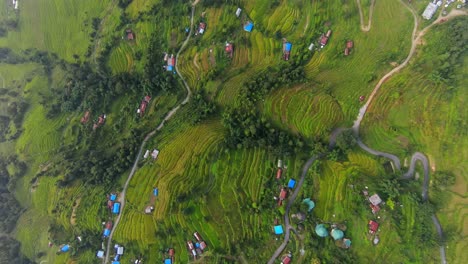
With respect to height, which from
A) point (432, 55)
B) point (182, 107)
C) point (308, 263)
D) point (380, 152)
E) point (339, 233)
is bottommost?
point (308, 263)

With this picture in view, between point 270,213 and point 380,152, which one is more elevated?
point 380,152

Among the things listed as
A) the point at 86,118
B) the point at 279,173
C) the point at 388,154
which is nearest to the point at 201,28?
the point at 86,118

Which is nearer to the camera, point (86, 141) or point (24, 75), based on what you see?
point (86, 141)

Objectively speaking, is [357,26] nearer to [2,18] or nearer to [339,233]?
[339,233]

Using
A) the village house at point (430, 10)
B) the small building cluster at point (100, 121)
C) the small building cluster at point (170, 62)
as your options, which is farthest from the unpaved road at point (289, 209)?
the small building cluster at point (100, 121)

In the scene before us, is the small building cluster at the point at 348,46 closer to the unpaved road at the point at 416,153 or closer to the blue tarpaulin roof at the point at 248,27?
Result: the unpaved road at the point at 416,153

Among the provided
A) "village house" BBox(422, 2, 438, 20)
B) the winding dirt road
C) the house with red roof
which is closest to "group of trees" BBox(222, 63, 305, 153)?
the winding dirt road

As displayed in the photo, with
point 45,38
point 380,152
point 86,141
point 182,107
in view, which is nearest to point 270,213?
point 380,152

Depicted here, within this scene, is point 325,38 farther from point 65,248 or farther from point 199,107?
point 65,248
